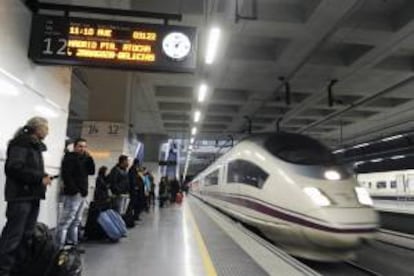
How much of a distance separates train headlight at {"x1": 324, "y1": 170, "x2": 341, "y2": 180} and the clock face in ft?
9.28

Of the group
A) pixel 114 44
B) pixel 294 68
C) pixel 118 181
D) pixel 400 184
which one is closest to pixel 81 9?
pixel 114 44

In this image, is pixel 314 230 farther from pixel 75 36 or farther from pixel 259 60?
pixel 259 60

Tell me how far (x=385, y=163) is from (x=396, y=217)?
109 inches

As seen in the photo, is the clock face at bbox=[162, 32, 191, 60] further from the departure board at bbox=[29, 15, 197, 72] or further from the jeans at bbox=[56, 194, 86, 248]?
the jeans at bbox=[56, 194, 86, 248]

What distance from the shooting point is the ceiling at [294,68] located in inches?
346

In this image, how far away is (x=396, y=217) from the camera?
17.0 metres

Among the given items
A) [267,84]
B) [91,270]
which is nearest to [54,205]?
[91,270]

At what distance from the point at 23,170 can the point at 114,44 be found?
258 centimetres

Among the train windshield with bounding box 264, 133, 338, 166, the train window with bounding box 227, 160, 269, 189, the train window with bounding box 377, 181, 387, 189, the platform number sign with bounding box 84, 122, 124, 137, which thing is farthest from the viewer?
the train window with bounding box 377, 181, 387, 189

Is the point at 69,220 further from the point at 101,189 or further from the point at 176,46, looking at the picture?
the point at 176,46

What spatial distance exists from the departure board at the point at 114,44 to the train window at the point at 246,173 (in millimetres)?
2558

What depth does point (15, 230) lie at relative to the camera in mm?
3805

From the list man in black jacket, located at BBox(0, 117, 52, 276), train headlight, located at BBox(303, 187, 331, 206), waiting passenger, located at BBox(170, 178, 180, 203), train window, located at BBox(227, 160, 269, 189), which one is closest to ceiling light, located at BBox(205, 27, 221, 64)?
train window, located at BBox(227, 160, 269, 189)

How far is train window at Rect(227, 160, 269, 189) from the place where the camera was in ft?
24.7
